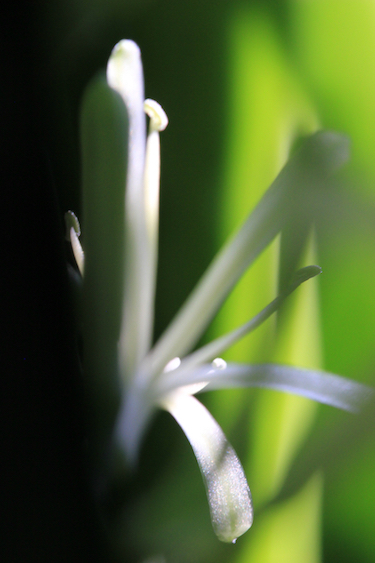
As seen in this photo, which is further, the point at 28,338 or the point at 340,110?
the point at 340,110

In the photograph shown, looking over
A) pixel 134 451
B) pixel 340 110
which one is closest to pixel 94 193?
pixel 134 451

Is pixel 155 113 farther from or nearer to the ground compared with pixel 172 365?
farther from the ground

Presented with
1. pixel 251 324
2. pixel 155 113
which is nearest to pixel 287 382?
pixel 251 324

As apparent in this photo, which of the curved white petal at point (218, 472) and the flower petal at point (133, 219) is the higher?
the flower petal at point (133, 219)

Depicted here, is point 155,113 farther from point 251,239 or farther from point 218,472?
point 218,472

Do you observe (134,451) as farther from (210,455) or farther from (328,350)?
(328,350)

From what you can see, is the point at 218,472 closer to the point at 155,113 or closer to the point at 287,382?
the point at 287,382

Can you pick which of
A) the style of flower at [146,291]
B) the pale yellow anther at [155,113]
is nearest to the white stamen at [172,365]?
the style of flower at [146,291]

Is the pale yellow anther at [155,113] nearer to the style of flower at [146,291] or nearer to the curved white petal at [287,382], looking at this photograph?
the style of flower at [146,291]
